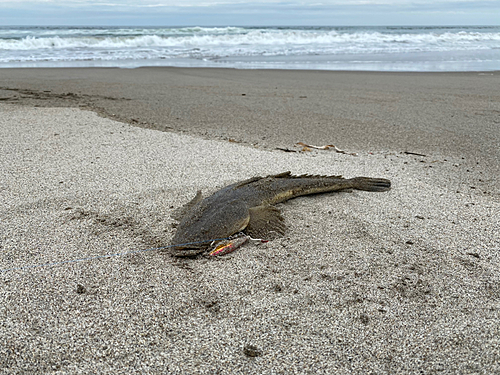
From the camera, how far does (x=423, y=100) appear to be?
7.92 m

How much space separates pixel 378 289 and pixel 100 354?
1553 millimetres

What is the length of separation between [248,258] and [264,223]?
0.40m

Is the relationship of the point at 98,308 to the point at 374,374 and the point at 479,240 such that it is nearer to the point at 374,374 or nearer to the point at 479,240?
the point at 374,374

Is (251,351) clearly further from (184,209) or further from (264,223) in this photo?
(184,209)

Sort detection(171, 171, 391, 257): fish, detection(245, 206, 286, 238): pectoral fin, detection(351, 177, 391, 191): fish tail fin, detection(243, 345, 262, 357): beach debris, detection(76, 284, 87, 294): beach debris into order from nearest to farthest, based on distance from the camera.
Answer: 1. detection(243, 345, 262, 357): beach debris
2. detection(76, 284, 87, 294): beach debris
3. detection(171, 171, 391, 257): fish
4. detection(245, 206, 286, 238): pectoral fin
5. detection(351, 177, 391, 191): fish tail fin

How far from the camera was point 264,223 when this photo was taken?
2982mm

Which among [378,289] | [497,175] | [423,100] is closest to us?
[378,289]

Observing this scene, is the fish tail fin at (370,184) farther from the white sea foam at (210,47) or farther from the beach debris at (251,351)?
the white sea foam at (210,47)

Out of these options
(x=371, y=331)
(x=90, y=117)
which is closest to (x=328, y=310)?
(x=371, y=331)

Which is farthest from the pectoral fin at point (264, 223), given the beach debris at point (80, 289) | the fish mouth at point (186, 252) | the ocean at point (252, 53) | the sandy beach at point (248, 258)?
the ocean at point (252, 53)

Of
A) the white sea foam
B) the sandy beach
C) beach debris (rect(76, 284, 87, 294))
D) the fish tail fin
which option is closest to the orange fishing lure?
the sandy beach

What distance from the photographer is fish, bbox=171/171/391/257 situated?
2.73 m

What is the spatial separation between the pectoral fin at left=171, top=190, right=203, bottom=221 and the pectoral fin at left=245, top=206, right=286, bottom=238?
1.77ft

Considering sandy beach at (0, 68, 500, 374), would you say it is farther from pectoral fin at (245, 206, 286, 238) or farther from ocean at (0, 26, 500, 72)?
ocean at (0, 26, 500, 72)
